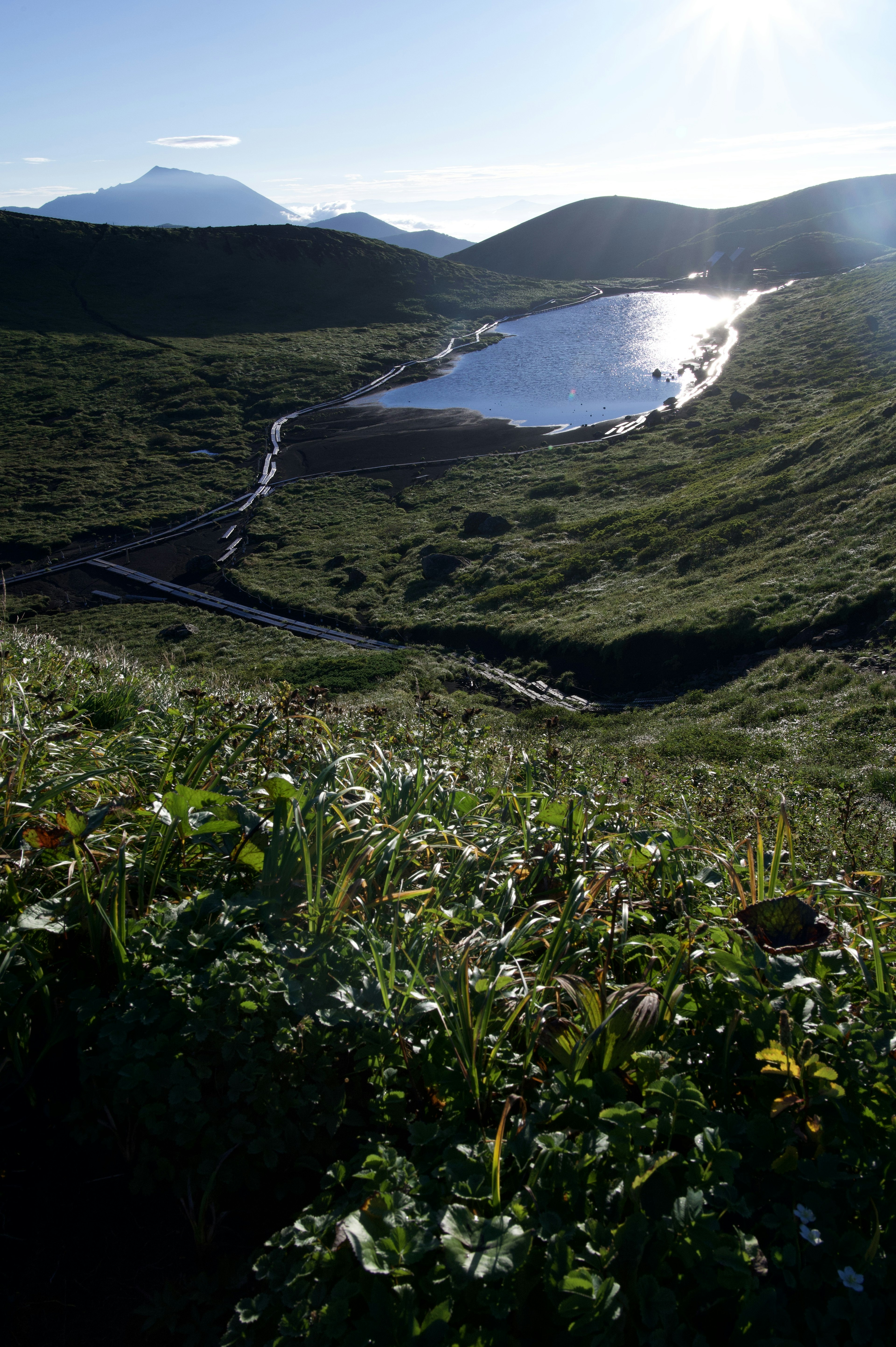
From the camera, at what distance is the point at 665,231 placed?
142 meters

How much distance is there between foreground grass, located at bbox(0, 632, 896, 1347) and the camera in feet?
5.02

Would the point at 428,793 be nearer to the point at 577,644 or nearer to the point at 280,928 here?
the point at 280,928

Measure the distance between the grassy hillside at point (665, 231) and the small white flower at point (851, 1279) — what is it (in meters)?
137

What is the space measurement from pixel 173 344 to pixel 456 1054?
89.3 m

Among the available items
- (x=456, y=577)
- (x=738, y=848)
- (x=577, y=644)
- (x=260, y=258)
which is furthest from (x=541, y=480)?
(x=260, y=258)

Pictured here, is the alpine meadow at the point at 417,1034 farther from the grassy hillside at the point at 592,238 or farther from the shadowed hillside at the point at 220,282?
the grassy hillside at the point at 592,238

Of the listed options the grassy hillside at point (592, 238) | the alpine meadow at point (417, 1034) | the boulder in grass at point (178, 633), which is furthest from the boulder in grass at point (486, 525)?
the grassy hillside at point (592, 238)

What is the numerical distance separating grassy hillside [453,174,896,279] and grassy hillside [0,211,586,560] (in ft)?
100

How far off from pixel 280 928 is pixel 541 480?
152 feet

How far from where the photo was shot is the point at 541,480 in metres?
46.5

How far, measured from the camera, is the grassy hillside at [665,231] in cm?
12319

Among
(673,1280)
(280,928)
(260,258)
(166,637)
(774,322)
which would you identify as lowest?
(166,637)

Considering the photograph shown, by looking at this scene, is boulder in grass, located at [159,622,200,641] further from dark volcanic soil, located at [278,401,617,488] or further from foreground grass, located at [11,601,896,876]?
dark volcanic soil, located at [278,401,617,488]

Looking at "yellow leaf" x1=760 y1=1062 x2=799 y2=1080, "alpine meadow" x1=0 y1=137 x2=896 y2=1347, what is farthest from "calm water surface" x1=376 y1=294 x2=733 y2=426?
"yellow leaf" x1=760 y1=1062 x2=799 y2=1080
